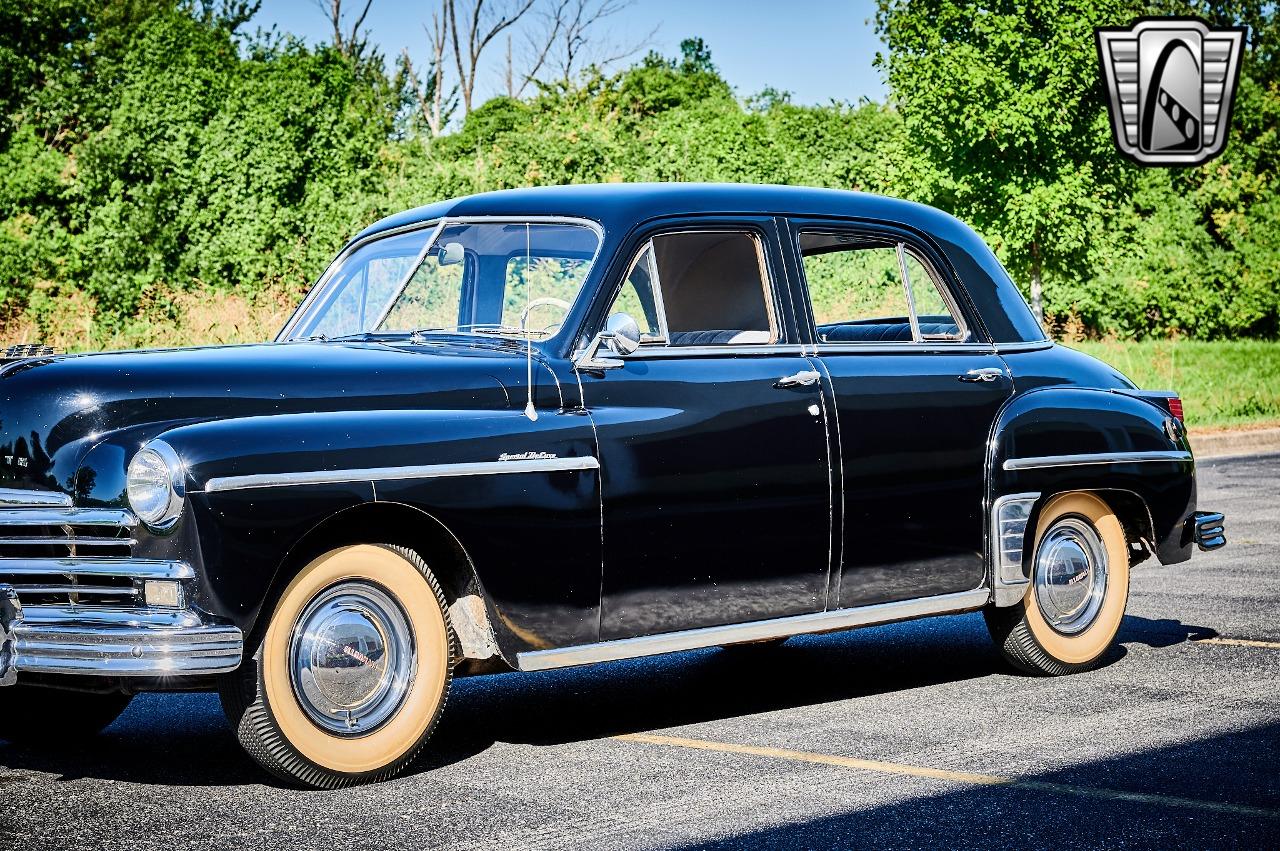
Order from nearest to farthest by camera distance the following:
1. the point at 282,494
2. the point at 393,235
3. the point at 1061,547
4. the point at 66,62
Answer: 1. the point at 282,494
2. the point at 393,235
3. the point at 1061,547
4. the point at 66,62

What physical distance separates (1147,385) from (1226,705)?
21.4 metres

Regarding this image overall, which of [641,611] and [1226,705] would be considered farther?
[1226,705]

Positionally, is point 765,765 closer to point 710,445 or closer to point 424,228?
point 710,445

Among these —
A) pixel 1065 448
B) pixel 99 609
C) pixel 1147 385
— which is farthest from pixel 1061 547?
pixel 1147 385

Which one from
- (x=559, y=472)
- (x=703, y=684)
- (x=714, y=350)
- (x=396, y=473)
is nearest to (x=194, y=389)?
(x=396, y=473)

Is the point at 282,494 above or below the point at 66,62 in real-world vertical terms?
below

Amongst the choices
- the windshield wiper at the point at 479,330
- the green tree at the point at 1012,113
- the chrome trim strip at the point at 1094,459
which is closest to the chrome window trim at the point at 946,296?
the chrome trim strip at the point at 1094,459

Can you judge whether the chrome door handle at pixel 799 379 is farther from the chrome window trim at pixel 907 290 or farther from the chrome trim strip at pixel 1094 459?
the chrome trim strip at pixel 1094 459

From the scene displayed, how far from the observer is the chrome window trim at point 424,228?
21.0 feet

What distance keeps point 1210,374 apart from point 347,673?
91.3ft

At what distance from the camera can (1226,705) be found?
6.54m

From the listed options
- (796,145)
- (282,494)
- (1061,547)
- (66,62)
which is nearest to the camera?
(282,494)

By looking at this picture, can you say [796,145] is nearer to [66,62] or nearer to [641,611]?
[66,62]

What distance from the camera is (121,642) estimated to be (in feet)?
16.5
